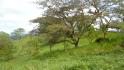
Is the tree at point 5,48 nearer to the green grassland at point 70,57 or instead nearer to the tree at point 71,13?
the green grassland at point 70,57

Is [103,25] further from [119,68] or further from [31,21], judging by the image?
[119,68]

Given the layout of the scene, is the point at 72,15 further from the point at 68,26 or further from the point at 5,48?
the point at 5,48

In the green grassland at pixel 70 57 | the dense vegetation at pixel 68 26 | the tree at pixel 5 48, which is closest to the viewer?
the green grassland at pixel 70 57

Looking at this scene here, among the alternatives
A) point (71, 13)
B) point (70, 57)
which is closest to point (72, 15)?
Answer: point (71, 13)

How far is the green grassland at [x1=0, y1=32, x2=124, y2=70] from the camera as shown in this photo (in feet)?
67.9

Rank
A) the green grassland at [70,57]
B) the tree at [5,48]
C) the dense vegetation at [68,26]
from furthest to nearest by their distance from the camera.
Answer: the tree at [5,48] → the dense vegetation at [68,26] → the green grassland at [70,57]

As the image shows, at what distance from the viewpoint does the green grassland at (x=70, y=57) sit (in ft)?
67.9

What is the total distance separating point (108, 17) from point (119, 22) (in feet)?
7.29

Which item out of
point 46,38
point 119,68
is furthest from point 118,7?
point 119,68

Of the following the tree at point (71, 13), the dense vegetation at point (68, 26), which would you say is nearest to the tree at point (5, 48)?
the dense vegetation at point (68, 26)

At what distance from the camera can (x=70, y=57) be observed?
30.8 m

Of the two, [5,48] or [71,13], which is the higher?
[71,13]

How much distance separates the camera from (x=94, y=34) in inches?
1927

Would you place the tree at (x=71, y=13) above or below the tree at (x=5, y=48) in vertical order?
above
